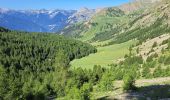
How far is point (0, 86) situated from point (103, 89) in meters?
58.2

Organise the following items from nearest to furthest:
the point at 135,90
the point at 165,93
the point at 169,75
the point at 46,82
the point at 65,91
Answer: the point at 165,93 < the point at 135,90 < the point at 65,91 < the point at 169,75 < the point at 46,82

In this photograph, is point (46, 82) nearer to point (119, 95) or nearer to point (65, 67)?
point (65, 67)

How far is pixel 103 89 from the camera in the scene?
150875mm

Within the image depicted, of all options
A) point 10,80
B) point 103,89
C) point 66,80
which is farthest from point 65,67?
point 10,80

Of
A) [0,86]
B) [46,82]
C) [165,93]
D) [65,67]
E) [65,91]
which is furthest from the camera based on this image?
[46,82]

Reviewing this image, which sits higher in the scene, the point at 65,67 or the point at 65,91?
the point at 65,67

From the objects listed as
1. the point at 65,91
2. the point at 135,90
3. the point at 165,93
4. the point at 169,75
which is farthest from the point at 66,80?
the point at 169,75

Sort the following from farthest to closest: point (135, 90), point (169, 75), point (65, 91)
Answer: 1. point (169, 75)
2. point (65, 91)
3. point (135, 90)

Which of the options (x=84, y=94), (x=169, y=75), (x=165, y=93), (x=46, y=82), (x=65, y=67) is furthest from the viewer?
(x=46, y=82)

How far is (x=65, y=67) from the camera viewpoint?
147500mm

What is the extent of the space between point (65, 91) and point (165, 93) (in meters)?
52.4

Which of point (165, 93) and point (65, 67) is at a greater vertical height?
point (65, 67)

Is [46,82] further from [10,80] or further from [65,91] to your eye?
[10,80]

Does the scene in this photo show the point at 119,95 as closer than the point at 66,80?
Yes
